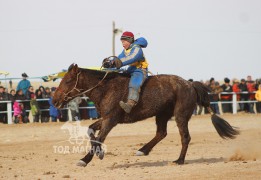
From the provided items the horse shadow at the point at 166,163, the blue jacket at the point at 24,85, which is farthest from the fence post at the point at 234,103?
the horse shadow at the point at 166,163

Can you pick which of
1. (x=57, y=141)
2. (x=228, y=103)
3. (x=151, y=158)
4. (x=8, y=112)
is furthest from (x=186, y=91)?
(x=228, y=103)

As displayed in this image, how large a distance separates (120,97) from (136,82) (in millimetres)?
402

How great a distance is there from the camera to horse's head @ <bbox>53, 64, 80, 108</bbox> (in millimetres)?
11719

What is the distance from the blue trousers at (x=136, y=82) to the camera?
11664mm

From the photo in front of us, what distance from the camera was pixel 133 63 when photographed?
1204cm

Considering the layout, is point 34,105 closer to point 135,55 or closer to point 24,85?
point 24,85

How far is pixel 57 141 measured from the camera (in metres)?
18.3

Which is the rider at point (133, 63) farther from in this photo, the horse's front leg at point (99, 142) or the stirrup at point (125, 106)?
the horse's front leg at point (99, 142)

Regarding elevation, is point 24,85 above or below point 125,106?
above

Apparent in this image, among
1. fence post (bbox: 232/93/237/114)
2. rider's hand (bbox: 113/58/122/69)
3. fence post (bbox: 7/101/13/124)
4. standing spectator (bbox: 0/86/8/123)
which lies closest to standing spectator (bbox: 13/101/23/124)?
fence post (bbox: 7/101/13/124)

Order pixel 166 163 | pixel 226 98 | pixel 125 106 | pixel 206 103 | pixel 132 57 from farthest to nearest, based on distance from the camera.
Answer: pixel 226 98 < pixel 206 103 < pixel 166 163 < pixel 132 57 < pixel 125 106

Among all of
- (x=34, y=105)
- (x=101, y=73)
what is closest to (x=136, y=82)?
(x=101, y=73)

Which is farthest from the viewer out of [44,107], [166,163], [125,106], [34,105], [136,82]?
[44,107]

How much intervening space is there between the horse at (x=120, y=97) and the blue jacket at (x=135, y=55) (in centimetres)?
30
